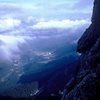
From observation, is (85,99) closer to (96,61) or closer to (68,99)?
(68,99)

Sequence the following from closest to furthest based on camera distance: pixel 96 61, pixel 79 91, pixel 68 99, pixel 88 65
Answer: pixel 79 91 → pixel 68 99 → pixel 96 61 → pixel 88 65

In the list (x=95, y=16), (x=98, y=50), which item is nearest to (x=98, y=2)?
(x=95, y=16)

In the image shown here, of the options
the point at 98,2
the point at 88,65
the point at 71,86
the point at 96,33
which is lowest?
the point at 71,86

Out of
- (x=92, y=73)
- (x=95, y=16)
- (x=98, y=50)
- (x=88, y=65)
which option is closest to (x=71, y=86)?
(x=88, y=65)

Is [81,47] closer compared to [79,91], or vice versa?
[79,91]

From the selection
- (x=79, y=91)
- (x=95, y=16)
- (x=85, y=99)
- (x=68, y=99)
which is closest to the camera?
(x=85, y=99)

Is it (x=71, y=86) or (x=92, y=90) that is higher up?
(x=92, y=90)
